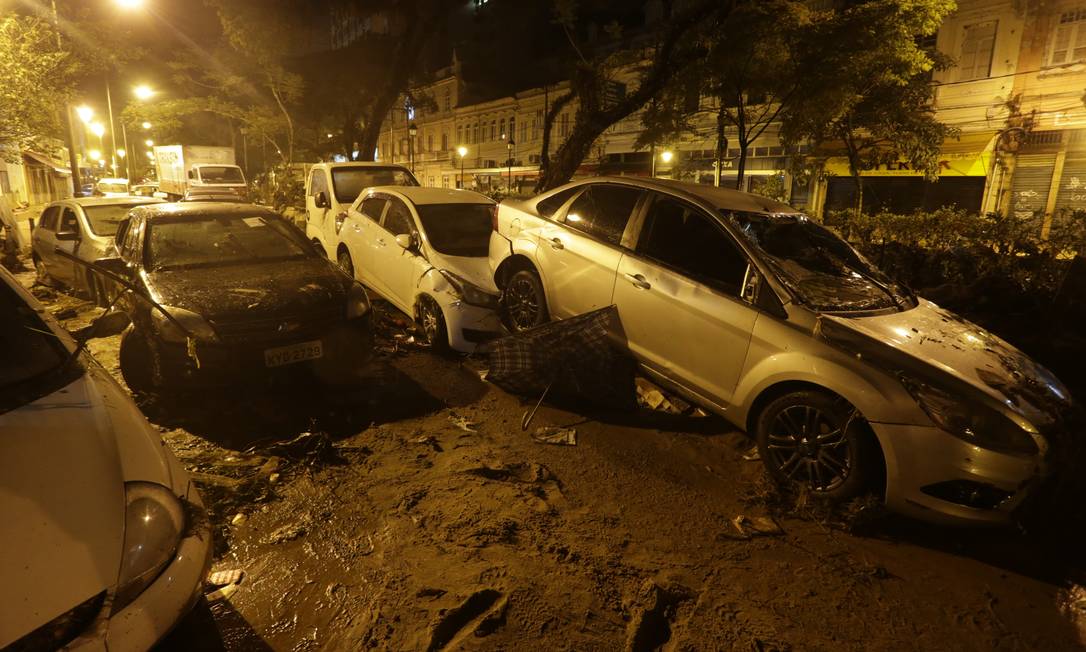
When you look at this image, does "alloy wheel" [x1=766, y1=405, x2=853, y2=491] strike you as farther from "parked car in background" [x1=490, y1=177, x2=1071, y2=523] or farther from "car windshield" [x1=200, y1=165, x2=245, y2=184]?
"car windshield" [x1=200, y1=165, x2=245, y2=184]

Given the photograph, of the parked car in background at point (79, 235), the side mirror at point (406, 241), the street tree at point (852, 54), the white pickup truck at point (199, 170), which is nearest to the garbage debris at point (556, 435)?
the side mirror at point (406, 241)

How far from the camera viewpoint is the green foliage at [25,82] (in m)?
9.70

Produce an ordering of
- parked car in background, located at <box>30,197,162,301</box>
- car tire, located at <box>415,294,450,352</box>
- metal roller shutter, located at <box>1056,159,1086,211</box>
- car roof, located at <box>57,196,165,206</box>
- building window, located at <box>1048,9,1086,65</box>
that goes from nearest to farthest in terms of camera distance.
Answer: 1. car tire, located at <box>415,294,450,352</box>
2. parked car in background, located at <box>30,197,162,301</box>
3. car roof, located at <box>57,196,165,206</box>
4. building window, located at <box>1048,9,1086,65</box>
5. metal roller shutter, located at <box>1056,159,1086,211</box>

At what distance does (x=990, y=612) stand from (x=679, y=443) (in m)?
2.02

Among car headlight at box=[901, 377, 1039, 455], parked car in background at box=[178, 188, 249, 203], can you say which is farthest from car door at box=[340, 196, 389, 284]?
parked car in background at box=[178, 188, 249, 203]

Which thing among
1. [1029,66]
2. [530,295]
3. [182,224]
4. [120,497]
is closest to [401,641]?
[120,497]

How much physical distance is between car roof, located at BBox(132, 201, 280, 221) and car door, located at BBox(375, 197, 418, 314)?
50.1 inches

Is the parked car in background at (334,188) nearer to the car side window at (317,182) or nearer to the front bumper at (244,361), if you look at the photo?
the car side window at (317,182)

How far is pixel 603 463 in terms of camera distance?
4.08 metres

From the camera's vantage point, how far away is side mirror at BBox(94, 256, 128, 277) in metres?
4.67

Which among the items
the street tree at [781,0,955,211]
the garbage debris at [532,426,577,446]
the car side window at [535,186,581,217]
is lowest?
the garbage debris at [532,426,577,446]

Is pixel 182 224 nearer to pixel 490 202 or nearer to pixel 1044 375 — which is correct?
pixel 490 202

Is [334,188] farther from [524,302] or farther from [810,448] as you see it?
[810,448]

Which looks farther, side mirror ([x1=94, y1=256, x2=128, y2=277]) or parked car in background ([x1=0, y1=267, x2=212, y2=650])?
side mirror ([x1=94, y1=256, x2=128, y2=277])
